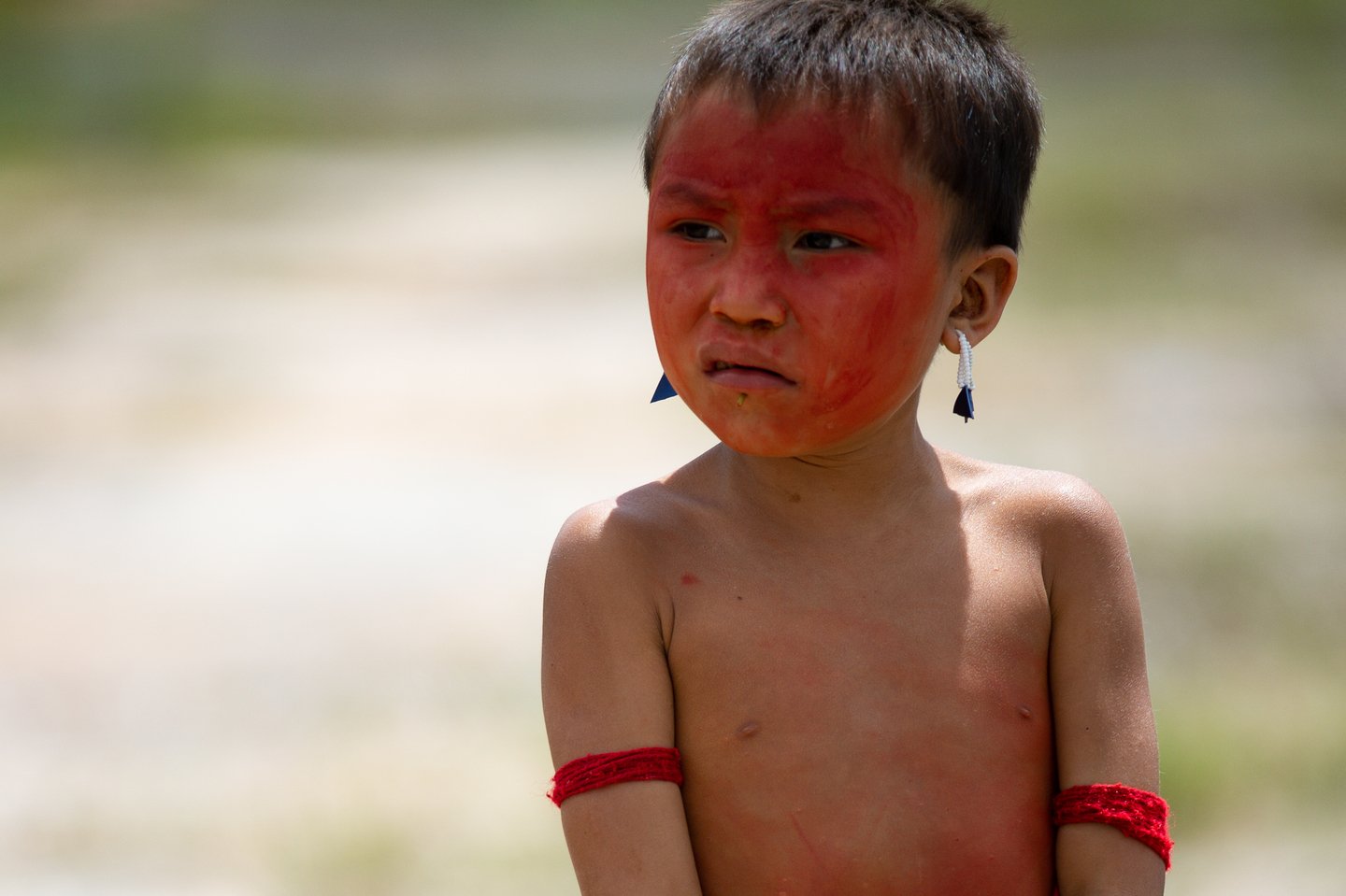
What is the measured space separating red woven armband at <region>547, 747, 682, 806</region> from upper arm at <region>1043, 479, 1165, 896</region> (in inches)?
15.4

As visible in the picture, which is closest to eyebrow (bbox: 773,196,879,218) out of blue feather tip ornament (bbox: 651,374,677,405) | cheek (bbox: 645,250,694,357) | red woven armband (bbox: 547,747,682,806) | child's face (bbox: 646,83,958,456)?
child's face (bbox: 646,83,958,456)

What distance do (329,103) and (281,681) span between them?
22.0 ft

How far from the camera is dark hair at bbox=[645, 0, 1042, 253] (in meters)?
1.43

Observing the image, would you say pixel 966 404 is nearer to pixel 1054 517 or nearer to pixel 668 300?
pixel 1054 517

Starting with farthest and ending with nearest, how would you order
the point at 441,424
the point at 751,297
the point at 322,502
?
the point at 441,424 < the point at 322,502 < the point at 751,297

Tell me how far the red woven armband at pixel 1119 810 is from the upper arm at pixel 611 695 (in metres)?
0.36

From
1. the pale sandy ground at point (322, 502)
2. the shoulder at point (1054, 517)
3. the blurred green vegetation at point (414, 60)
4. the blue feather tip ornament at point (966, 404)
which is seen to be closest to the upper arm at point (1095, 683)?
the shoulder at point (1054, 517)

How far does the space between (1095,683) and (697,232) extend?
0.58m

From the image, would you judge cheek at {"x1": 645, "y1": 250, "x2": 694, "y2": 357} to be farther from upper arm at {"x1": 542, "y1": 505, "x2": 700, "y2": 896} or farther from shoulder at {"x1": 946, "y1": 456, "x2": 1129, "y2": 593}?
shoulder at {"x1": 946, "y1": 456, "x2": 1129, "y2": 593}

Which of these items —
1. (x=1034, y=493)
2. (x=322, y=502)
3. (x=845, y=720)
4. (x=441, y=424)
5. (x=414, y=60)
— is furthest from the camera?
(x=414, y=60)

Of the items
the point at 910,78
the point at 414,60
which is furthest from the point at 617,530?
the point at 414,60

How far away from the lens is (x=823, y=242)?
144 cm

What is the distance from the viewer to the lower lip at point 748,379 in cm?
142

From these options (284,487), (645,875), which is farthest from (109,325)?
(645,875)
